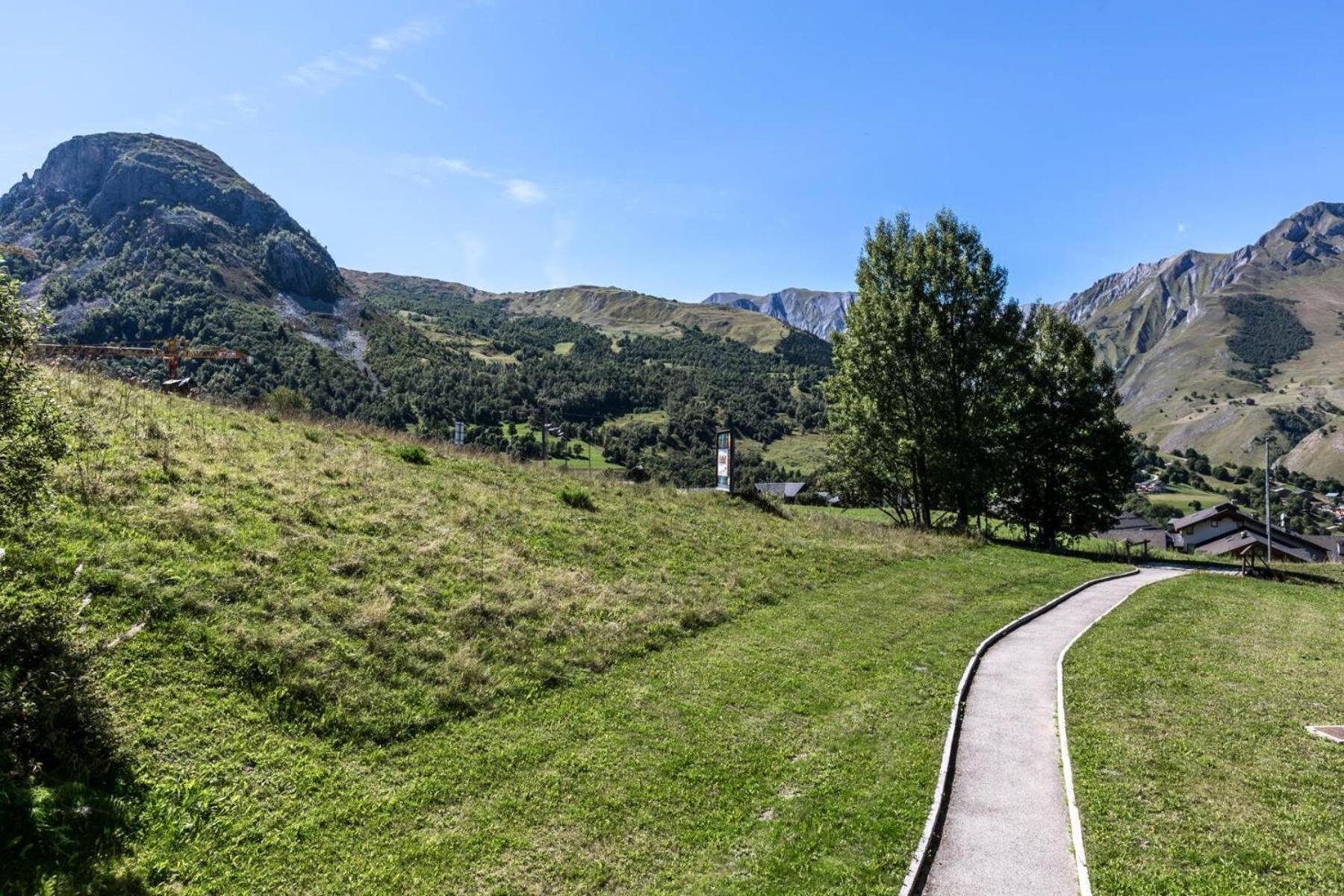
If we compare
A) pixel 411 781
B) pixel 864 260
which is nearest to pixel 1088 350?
pixel 864 260

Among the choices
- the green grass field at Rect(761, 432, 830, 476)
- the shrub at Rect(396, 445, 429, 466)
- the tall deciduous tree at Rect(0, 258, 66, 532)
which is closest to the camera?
the tall deciduous tree at Rect(0, 258, 66, 532)

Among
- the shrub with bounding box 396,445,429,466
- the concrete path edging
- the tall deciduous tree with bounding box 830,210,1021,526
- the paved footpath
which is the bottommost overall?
the paved footpath

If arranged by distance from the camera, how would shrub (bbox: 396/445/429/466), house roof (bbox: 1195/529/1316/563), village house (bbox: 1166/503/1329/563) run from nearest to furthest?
shrub (bbox: 396/445/429/466)
house roof (bbox: 1195/529/1316/563)
village house (bbox: 1166/503/1329/563)

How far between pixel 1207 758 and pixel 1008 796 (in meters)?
4.14

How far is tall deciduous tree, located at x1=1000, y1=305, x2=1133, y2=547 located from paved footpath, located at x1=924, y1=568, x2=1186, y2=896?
29.4 m

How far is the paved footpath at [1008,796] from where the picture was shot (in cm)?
772

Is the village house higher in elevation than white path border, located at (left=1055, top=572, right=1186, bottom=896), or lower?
lower

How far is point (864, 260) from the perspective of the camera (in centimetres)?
4325

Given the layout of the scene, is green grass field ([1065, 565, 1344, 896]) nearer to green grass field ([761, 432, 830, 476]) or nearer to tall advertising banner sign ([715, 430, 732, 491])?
tall advertising banner sign ([715, 430, 732, 491])

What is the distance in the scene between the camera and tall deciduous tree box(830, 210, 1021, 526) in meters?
40.0

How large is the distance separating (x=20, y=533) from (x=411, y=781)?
831cm

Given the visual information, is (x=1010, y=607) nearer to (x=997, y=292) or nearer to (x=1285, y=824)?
(x=1285, y=824)

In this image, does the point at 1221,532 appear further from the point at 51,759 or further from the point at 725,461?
the point at 51,759

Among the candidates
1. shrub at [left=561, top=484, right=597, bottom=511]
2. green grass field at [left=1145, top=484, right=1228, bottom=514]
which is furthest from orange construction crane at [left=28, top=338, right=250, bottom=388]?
green grass field at [left=1145, top=484, right=1228, bottom=514]
